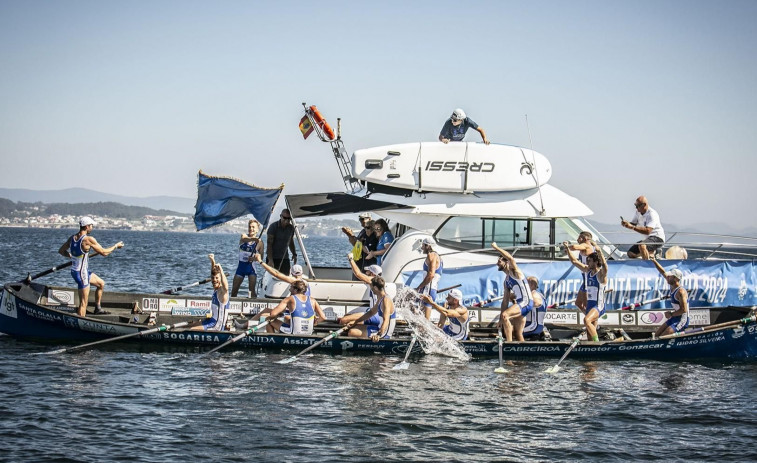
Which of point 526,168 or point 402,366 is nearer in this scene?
point 402,366

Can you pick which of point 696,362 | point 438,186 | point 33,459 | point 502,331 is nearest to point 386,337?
point 502,331

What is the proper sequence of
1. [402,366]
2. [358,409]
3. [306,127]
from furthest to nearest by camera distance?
[306,127] → [402,366] → [358,409]

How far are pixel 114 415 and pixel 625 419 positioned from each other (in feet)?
24.2

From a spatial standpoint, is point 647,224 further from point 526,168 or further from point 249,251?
point 249,251

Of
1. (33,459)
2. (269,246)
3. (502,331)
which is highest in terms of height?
(269,246)

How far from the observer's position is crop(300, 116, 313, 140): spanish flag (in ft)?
58.7

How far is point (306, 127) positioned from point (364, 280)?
13.2ft

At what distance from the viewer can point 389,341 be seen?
15602 mm

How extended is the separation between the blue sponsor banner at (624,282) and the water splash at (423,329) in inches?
33.4

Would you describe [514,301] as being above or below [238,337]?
above

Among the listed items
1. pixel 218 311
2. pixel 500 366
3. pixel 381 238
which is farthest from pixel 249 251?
pixel 500 366

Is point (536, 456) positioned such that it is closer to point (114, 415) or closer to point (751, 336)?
point (114, 415)

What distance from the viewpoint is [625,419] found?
473 inches

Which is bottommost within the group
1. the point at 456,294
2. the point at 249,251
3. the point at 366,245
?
the point at 456,294
